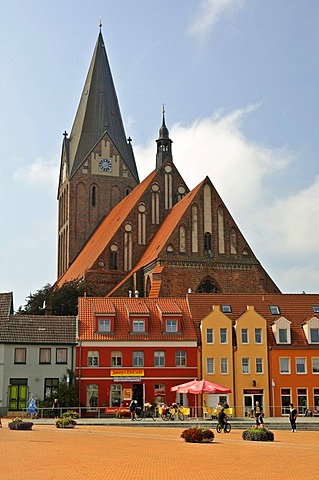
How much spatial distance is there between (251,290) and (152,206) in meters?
14.5

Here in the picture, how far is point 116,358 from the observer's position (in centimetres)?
4519

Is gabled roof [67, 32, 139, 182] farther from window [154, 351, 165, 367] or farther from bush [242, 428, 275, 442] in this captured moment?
bush [242, 428, 275, 442]

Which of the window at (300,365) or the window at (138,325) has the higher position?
the window at (138,325)

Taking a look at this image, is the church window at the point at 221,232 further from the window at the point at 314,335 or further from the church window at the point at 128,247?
the window at the point at 314,335

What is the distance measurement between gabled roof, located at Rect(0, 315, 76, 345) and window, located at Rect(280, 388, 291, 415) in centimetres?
1343

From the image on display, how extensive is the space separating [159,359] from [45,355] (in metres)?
7.10

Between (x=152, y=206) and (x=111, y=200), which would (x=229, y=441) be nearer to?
(x=152, y=206)

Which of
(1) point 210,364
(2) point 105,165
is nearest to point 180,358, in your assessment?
(1) point 210,364

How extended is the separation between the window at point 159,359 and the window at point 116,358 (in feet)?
7.28

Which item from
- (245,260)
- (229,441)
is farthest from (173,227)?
(229,441)

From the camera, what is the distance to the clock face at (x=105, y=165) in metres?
85.9

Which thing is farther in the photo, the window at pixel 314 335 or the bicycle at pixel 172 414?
the window at pixel 314 335

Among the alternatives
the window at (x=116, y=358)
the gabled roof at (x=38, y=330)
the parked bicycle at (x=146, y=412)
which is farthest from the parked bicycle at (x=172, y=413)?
the gabled roof at (x=38, y=330)

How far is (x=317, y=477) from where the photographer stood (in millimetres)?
16031
